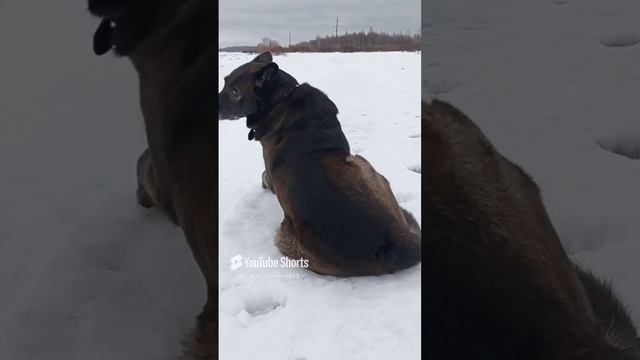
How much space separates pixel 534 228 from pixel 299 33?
102 cm

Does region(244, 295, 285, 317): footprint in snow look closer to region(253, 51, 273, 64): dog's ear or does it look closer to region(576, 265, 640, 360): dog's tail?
region(253, 51, 273, 64): dog's ear

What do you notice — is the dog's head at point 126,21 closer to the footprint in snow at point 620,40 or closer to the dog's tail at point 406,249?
the dog's tail at point 406,249

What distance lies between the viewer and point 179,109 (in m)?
2.08

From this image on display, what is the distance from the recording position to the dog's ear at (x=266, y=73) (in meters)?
2.00

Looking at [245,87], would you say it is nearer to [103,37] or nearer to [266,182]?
[266,182]

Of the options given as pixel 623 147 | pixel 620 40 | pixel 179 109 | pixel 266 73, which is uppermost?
pixel 620 40

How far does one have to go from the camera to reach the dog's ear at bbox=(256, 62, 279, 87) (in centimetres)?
200

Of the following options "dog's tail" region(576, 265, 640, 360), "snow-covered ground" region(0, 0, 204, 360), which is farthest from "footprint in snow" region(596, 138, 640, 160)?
"snow-covered ground" region(0, 0, 204, 360)

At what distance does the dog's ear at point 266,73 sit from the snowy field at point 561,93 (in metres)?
0.54

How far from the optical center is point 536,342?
1.91 metres

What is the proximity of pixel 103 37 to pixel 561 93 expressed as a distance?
1615mm

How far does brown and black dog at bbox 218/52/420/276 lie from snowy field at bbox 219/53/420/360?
0.12 feet

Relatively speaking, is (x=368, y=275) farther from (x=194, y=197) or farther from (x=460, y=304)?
(x=194, y=197)

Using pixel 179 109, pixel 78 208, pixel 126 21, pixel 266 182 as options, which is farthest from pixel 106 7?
pixel 266 182
